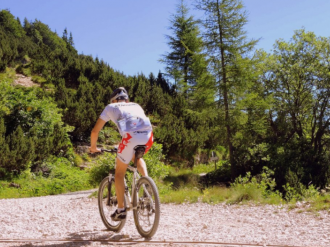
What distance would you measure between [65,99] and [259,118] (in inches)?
433

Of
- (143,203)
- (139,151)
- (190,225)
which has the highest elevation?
(139,151)

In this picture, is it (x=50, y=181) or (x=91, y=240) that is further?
(x=50, y=181)

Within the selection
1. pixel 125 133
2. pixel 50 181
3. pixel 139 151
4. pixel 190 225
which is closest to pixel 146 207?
pixel 139 151

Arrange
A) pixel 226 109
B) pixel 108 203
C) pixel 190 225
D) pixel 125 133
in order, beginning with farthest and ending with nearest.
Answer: pixel 226 109 → pixel 190 225 → pixel 108 203 → pixel 125 133

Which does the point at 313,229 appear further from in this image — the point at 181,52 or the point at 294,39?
the point at 181,52

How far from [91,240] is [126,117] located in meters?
1.54

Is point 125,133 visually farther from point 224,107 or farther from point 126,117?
point 224,107

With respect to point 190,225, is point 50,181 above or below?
above

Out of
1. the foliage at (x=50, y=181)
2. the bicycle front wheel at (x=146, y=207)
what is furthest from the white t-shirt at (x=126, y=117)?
the foliage at (x=50, y=181)

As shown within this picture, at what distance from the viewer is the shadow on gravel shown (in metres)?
3.72

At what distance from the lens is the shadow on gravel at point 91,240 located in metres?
3.72

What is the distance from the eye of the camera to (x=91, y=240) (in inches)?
154

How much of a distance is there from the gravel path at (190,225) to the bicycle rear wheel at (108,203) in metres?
0.12

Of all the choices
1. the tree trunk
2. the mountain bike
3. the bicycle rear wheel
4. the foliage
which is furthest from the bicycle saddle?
the tree trunk
